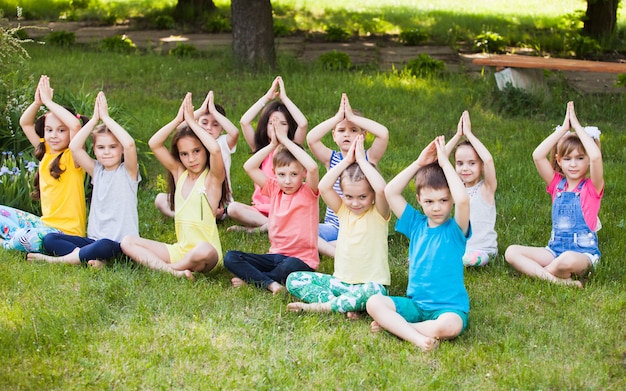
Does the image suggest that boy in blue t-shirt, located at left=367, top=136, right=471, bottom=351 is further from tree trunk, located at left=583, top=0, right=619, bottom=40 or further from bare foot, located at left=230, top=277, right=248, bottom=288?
tree trunk, located at left=583, top=0, right=619, bottom=40

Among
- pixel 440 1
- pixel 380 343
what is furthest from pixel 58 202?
pixel 440 1

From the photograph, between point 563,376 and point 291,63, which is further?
point 291,63

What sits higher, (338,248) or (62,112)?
(62,112)

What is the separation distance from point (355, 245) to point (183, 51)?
8.26m

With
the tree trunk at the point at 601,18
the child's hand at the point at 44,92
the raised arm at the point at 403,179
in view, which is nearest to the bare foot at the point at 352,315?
the raised arm at the point at 403,179

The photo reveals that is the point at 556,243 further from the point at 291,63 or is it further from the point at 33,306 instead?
the point at 291,63

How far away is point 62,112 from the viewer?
249 inches

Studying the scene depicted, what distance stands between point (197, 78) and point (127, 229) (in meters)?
5.47

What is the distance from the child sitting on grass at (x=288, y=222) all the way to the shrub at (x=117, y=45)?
7.90m

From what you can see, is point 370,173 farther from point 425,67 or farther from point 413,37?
point 413,37

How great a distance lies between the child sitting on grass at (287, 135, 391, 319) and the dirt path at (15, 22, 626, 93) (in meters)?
6.22

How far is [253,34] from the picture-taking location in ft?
37.6

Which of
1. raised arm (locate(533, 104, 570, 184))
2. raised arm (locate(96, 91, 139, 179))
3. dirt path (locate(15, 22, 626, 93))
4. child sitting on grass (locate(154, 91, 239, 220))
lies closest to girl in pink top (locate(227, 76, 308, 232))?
child sitting on grass (locate(154, 91, 239, 220))

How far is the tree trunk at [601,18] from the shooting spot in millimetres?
13117
